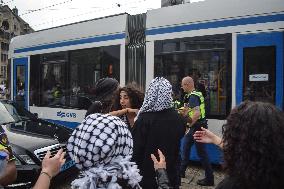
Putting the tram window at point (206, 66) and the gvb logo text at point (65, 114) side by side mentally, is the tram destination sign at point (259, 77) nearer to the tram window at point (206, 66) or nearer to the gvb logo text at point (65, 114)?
the tram window at point (206, 66)

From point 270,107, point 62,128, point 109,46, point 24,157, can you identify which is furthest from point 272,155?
point 109,46

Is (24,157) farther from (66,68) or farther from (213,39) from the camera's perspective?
(66,68)

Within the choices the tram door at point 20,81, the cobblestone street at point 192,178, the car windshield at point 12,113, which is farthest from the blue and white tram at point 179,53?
the car windshield at point 12,113

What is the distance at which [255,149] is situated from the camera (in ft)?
5.39

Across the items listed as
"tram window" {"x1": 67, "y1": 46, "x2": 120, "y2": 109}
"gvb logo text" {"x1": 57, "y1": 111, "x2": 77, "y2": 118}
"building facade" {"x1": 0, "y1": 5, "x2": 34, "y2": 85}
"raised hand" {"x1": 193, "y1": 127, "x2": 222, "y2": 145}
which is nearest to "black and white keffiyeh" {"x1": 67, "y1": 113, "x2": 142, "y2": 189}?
"raised hand" {"x1": 193, "y1": 127, "x2": 222, "y2": 145}

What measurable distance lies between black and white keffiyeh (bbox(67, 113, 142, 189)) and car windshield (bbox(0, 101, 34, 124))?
5.40 metres

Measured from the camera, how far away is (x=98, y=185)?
196 cm

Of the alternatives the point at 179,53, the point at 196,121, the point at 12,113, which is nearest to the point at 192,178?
the point at 196,121

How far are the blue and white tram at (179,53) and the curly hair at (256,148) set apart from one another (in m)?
4.57

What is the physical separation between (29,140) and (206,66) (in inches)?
127

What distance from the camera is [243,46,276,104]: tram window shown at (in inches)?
239

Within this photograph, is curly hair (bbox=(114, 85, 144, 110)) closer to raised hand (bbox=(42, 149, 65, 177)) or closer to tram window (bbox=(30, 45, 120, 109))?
raised hand (bbox=(42, 149, 65, 177))

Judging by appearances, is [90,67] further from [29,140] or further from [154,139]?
[154,139]

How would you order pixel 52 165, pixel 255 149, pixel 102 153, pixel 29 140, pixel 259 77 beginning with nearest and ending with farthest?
pixel 255 149, pixel 102 153, pixel 52 165, pixel 29 140, pixel 259 77
